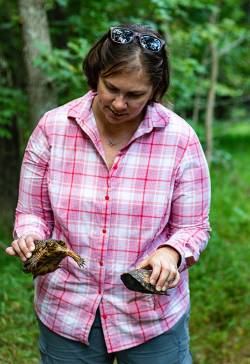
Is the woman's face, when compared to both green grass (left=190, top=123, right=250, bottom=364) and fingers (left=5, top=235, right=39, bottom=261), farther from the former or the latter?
green grass (left=190, top=123, right=250, bottom=364)

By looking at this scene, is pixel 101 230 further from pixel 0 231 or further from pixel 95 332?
pixel 0 231

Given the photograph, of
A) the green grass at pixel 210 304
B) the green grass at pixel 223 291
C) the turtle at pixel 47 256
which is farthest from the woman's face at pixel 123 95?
the green grass at pixel 223 291

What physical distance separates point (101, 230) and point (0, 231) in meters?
3.62

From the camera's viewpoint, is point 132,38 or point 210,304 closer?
point 132,38

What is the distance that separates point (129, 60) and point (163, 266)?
0.67 m

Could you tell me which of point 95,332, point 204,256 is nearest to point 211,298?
point 204,256

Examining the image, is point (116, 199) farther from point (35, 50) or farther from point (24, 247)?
point (35, 50)

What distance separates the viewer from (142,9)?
16.3 feet

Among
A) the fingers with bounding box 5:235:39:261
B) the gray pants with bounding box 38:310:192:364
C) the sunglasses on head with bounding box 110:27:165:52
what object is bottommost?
the gray pants with bounding box 38:310:192:364

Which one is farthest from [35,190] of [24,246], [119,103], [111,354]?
[111,354]

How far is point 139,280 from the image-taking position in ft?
5.65

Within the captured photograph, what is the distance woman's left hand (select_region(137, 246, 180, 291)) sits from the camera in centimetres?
175

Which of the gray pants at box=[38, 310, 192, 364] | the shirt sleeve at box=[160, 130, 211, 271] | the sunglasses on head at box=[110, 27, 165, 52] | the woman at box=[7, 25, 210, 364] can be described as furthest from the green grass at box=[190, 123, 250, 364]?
the sunglasses on head at box=[110, 27, 165, 52]

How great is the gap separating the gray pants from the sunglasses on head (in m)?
0.95
